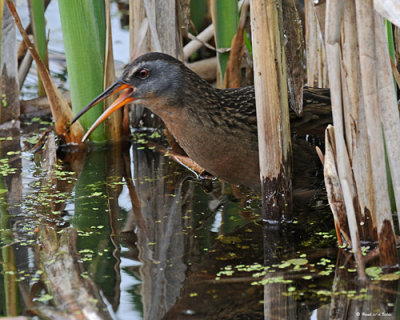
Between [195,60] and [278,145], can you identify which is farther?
[195,60]

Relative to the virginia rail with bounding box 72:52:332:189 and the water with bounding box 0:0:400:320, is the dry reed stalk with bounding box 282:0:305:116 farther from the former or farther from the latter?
the water with bounding box 0:0:400:320

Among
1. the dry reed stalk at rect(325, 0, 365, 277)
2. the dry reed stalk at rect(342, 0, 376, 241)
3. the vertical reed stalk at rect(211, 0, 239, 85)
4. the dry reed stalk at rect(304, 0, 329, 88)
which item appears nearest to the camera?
the dry reed stalk at rect(325, 0, 365, 277)

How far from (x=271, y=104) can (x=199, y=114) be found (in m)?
0.55

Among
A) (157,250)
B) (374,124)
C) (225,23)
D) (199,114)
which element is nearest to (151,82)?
(199,114)

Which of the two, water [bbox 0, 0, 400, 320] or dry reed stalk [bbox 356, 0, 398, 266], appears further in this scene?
water [bbox 0, 0, 400, 320]

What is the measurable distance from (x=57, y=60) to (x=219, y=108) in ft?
9.99

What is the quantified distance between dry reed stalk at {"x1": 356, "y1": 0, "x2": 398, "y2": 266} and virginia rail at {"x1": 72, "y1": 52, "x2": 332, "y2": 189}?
92 centimetres

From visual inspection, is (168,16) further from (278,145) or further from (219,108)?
(278,145)

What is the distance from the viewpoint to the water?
3.14 meters

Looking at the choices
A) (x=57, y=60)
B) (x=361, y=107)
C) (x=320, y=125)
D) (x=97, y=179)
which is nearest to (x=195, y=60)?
(x=57, y=60)

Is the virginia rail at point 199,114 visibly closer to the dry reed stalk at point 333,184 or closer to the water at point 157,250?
the water at point 157,250

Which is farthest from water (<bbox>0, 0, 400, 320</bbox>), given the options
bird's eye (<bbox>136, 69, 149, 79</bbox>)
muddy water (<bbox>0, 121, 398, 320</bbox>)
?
bird's eye (<bbox>136, 69, 149, 79</bbox>)

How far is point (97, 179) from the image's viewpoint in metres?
4.77

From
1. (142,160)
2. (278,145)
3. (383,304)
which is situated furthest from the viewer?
(142,160)
